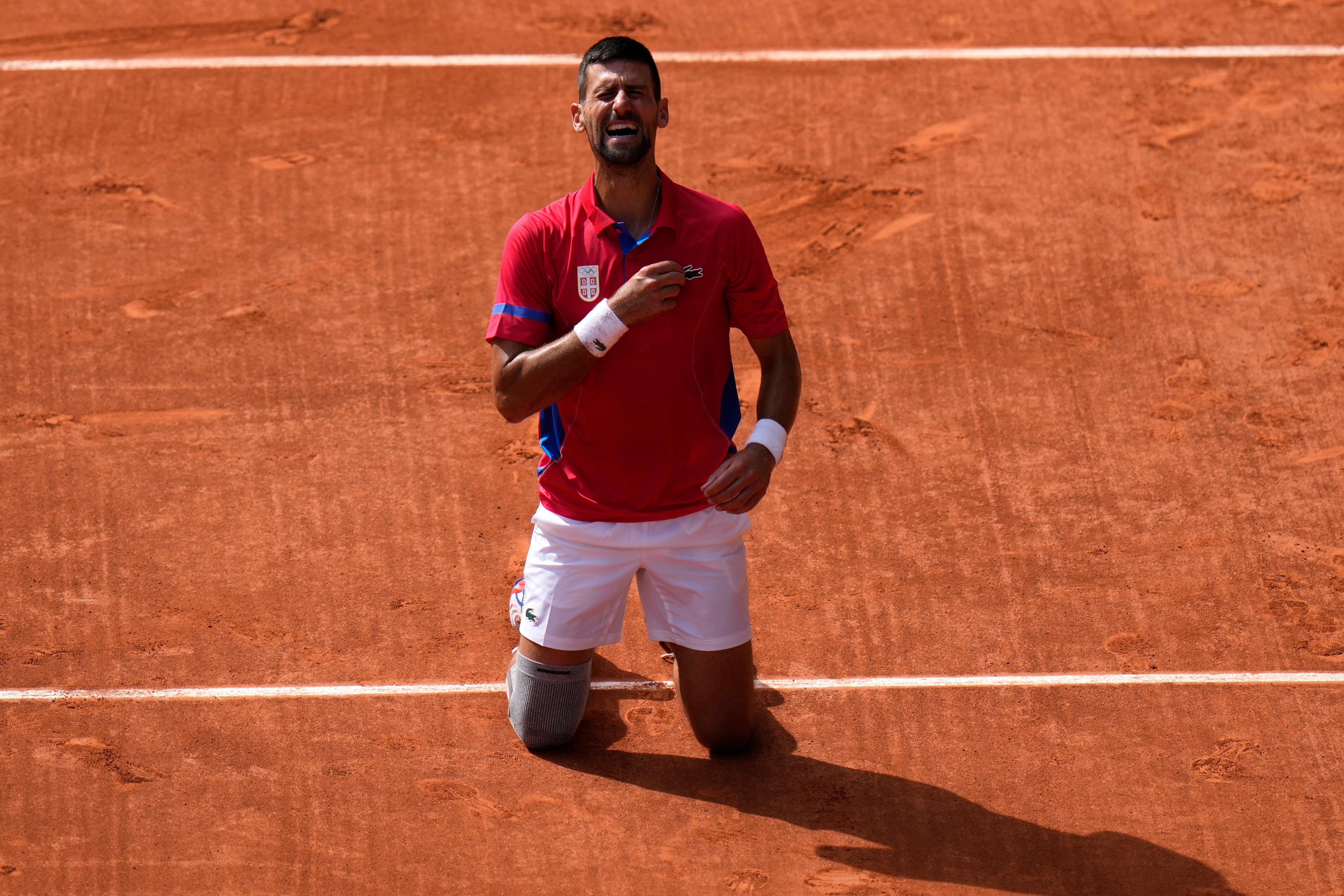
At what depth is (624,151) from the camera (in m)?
4.90

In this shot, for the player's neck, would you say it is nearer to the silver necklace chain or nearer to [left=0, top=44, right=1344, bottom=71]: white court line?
the silver necklace chain

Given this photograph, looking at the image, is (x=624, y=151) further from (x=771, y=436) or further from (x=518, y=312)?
(x=771, y=436)

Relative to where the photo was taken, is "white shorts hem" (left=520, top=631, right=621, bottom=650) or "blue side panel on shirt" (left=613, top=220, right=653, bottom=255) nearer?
"blue side panel on shirt" (left=613, top=220, right=653, bottom=255)

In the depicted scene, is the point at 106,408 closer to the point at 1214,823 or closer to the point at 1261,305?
the point at 1214,823

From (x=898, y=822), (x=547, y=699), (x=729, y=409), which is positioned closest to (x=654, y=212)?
(x=729, y=409)

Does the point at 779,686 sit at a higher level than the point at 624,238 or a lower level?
lower

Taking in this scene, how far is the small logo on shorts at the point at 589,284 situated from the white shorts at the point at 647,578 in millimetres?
811

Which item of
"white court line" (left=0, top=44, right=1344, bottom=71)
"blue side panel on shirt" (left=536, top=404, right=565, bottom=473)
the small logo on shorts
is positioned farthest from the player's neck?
"white court line" (left=0, top=44, right=1344, bottom=71)

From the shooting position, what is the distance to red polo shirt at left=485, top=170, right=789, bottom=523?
5047mm

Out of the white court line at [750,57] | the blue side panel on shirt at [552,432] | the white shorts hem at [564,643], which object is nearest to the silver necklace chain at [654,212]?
the blue side panel on shirt at [552,432]

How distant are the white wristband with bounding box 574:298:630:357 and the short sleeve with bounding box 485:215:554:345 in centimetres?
27

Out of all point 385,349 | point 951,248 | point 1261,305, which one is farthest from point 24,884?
point 1261,305

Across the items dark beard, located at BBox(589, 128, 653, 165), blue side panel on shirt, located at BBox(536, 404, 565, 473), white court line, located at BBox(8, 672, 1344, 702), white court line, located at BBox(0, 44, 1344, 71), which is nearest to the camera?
dark beard, located at BBox(589, 128, 653, 165)

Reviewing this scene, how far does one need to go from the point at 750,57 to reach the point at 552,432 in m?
5.14
